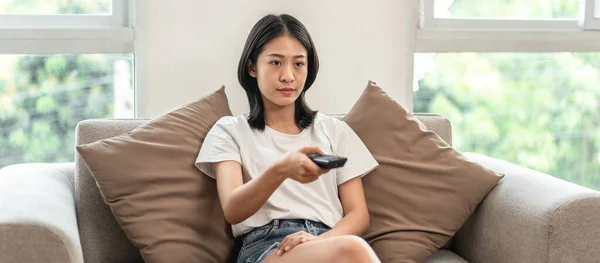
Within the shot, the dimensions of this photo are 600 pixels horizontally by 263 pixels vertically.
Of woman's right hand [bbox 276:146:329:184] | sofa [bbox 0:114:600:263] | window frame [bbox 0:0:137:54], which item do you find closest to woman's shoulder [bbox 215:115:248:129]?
sofa [bbox 0:114:600:263]

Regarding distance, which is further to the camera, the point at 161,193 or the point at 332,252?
the point at 161,193

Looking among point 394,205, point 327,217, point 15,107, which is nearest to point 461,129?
point 394,205

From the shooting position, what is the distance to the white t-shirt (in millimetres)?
2045

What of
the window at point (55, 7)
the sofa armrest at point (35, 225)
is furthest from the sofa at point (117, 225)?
the window at point (55, 7)

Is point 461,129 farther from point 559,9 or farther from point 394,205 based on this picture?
point 394,205

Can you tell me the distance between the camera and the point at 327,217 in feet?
6.81

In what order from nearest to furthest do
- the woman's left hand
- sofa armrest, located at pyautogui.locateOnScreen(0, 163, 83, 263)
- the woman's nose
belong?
sofa armrest, located at pyautogui.locateOnScreen(0, 163, 83, 263) → the woman's left hand → the woman's nose

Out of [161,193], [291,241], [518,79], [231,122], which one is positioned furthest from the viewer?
[518,79]

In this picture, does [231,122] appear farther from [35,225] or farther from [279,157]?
[35,225]

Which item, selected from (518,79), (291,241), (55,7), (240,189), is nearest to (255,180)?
(240,189)

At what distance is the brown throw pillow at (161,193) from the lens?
2016 millimetres

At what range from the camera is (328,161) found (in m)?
→ 1.68

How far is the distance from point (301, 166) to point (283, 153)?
386 mm

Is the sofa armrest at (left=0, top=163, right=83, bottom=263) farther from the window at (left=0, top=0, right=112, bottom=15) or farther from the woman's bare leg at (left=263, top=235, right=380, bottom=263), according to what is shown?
the window at (left=0, top=0, right=112, bottom=15)
